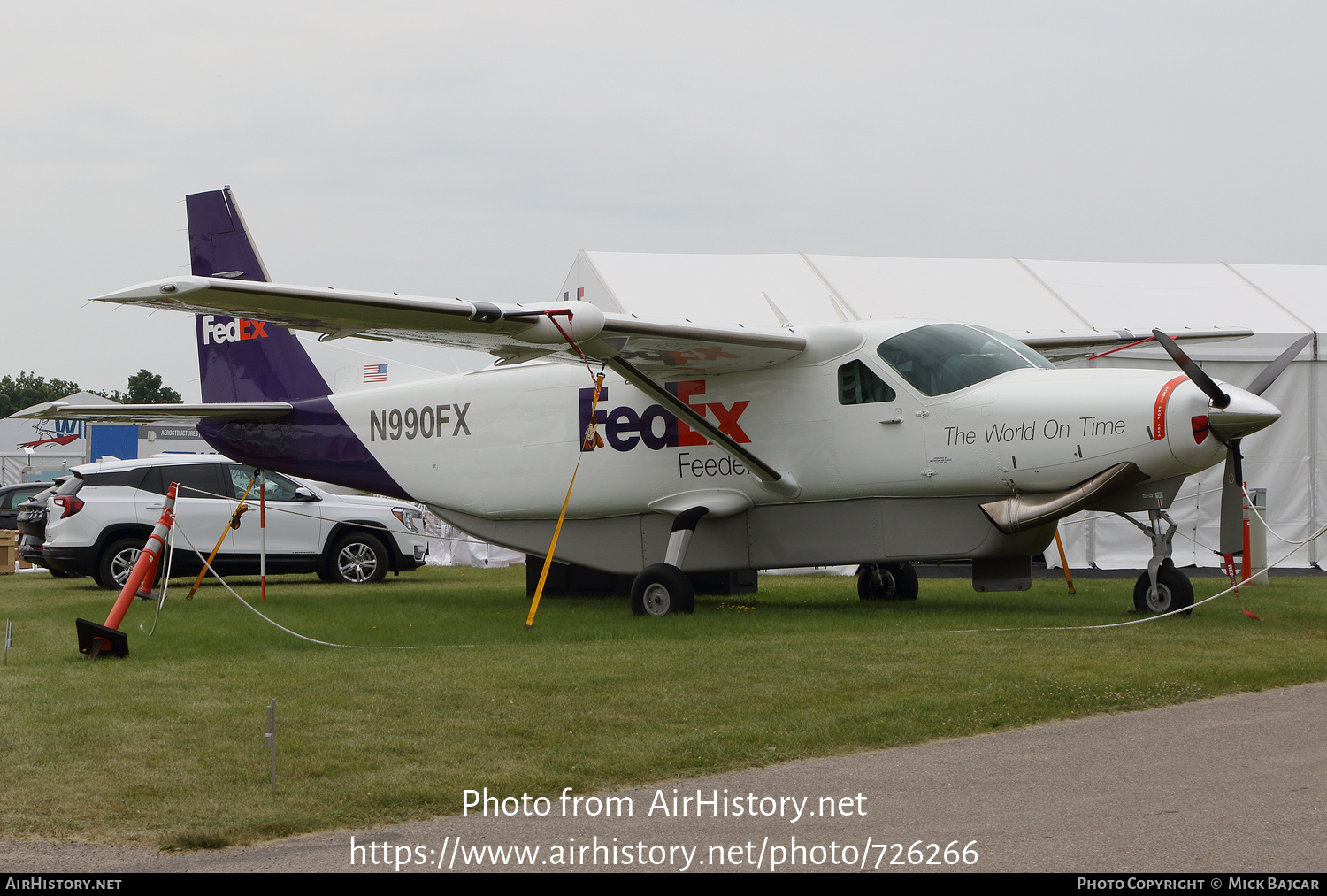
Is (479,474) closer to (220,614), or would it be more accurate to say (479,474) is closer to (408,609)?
(408,609)

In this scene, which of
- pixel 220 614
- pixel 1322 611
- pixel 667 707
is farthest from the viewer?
pixel 220 614

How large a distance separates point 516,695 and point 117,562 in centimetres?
1241

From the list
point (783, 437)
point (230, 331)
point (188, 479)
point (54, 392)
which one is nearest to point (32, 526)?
point (188, 479)

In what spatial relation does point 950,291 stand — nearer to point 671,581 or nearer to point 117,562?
point 671,581

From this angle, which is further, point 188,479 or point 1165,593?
point 188,479

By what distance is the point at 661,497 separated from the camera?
12781 millimetres

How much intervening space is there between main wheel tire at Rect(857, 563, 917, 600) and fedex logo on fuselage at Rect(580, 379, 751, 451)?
256 cm

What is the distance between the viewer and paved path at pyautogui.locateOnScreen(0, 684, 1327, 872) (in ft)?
13.2

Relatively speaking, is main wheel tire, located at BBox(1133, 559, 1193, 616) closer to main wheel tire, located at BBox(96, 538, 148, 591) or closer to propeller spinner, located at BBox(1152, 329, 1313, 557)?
propeller spinner, located at BBox(1152, 329, 1313, 557)

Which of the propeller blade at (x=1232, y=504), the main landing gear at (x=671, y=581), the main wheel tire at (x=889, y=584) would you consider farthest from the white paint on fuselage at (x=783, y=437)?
the main wheel tire at (x=889, y=584)

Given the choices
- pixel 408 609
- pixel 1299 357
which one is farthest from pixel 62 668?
pixel 1299 357

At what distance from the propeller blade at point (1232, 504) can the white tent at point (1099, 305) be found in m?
5.81

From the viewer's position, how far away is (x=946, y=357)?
11.5 meters
